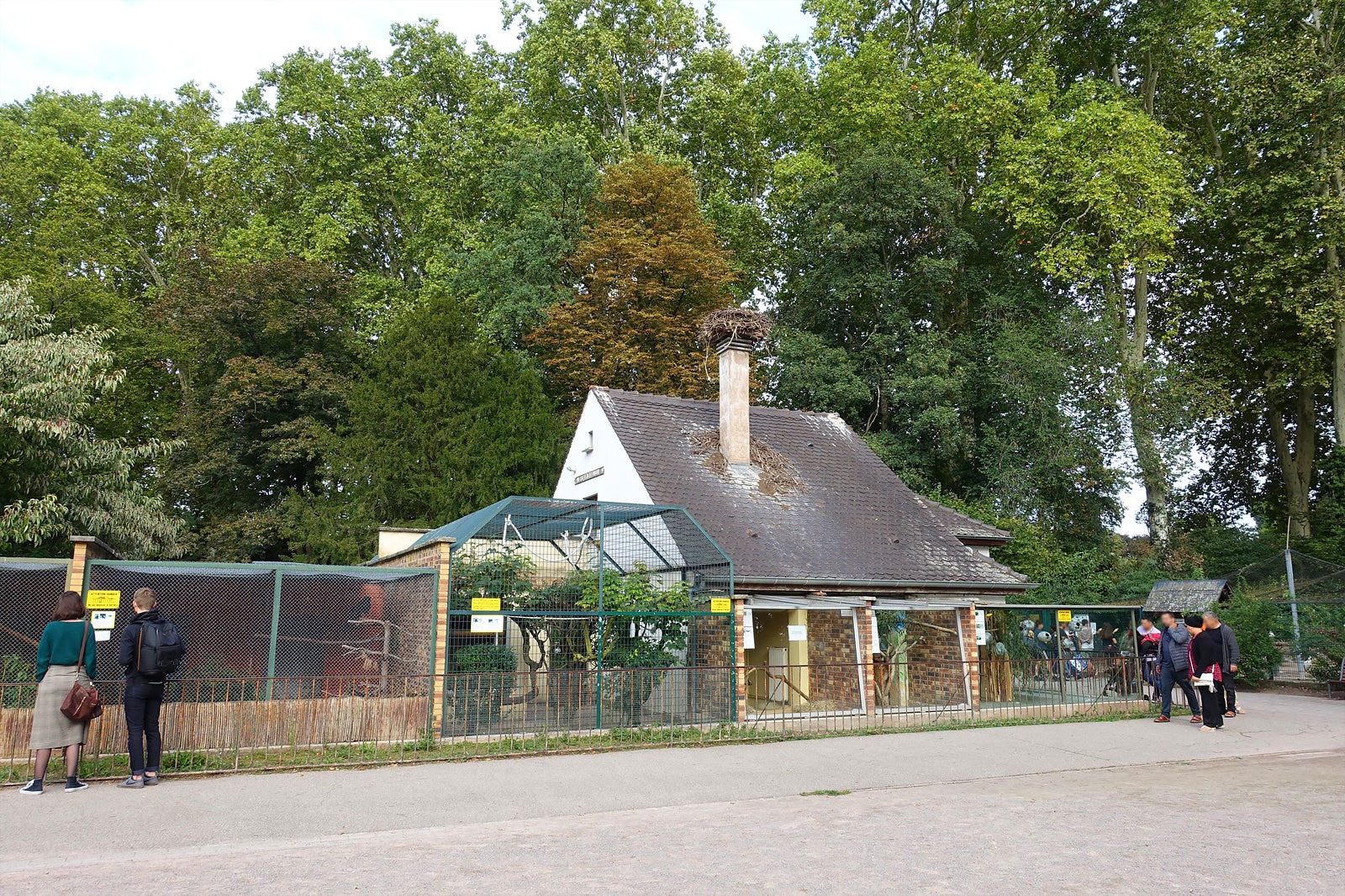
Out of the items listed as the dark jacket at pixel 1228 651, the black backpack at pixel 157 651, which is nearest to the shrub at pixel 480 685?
the black backpack at pixel 157 651

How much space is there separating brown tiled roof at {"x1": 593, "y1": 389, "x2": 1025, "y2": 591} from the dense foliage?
6.95 m

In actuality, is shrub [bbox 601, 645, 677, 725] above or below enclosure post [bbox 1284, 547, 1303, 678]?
below

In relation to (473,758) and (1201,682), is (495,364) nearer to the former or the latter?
(473,758)

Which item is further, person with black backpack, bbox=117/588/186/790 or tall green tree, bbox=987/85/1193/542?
tall green tree, bbox=987/85/1193/542

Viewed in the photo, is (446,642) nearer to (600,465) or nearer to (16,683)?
(16,683)

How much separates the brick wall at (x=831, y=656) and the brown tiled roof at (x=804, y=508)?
4.41 feet

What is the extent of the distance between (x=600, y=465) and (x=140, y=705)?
1173 cm

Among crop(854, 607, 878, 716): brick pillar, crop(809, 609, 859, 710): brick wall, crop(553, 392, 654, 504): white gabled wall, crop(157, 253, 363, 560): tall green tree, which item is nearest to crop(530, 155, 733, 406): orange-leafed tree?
crop(157, 253, 363, 560): tall green tree

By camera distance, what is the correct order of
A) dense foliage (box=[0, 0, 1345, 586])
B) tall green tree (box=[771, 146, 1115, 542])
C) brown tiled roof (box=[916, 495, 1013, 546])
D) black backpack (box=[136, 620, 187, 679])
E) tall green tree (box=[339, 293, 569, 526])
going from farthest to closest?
tall green tree (box=[771, 146, 1115, 542])
dense foliage (box=[0, 0, 1345, 586])
tall green tree (box=[339, 293, 569, 526])
brown tiled roof (box=[916, 495, 1013, 546])
black backpack (box=[136, 620, 187, 679])

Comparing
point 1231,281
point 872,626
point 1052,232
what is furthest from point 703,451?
point 1231,281

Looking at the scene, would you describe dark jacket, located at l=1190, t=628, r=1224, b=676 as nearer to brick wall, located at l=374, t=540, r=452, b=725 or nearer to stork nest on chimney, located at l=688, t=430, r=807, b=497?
stork nest on chimney, located at l=688, t=430, r=807, b=497

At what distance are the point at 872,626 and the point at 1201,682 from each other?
4.92 m

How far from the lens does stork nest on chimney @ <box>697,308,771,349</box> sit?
66.3 feet

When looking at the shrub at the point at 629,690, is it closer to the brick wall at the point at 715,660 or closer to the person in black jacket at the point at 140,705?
the brick wall at the point at 715,660
